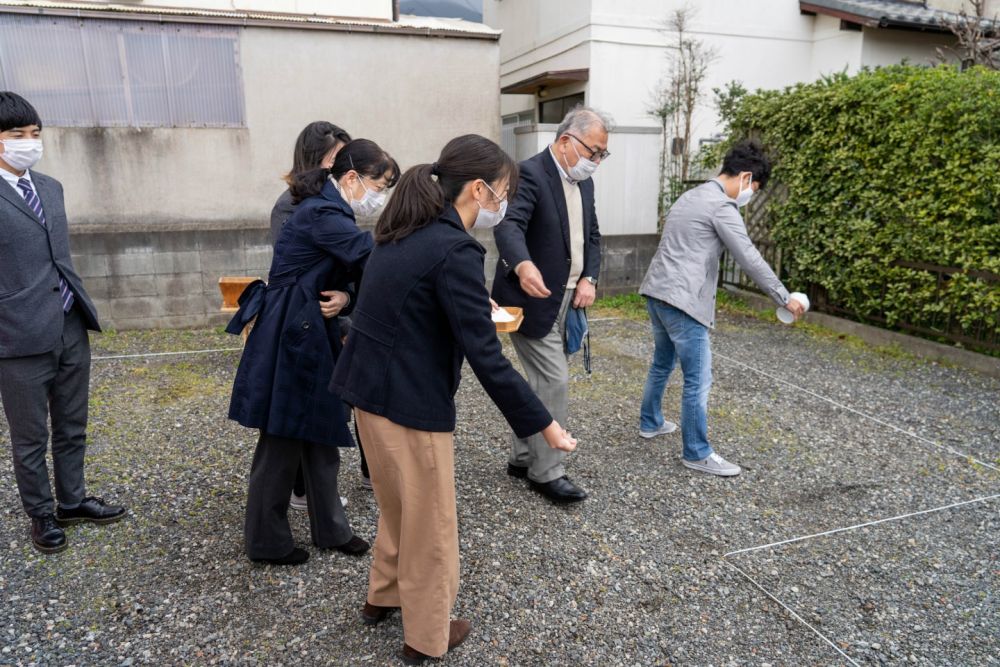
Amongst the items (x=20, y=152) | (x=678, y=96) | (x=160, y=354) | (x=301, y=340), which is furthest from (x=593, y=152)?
(x=678, y=96)

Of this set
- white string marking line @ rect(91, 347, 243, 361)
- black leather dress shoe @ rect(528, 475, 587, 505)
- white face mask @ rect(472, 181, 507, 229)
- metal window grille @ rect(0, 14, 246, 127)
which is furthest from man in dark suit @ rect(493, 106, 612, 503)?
metal window grille @ rect(0, 14, 246, 127)

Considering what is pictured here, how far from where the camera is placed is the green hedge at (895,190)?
17.1ft

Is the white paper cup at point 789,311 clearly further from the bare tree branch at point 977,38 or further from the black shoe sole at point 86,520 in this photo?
the bare tree branch at point 977,38

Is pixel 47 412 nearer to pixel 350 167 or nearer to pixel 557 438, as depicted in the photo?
pixel 350 167

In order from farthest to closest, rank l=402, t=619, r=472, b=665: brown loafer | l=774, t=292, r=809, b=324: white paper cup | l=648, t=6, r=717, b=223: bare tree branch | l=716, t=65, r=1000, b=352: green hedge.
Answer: l=648, t=6, r=717, b=223: bare tree branch < l=716, t=65, r=1000, b=352: green hedge < l=774, t=292, r=809, b=324: white paper cup < l=402, t=619, r=472, b=665: brown loafer

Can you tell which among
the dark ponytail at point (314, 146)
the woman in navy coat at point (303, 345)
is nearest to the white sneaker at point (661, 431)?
the woman in navy coat at point (303, 345)

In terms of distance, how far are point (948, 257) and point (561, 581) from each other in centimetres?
459

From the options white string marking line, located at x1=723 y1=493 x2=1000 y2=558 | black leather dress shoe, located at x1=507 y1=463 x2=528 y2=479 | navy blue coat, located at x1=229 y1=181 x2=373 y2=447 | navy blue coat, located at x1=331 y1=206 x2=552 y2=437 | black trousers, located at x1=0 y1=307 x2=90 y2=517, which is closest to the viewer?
navy blue coat, located at x1=331 y1=206 x2=552 y2=437

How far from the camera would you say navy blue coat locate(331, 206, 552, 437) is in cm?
192

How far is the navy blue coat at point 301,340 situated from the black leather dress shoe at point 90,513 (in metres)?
0.97

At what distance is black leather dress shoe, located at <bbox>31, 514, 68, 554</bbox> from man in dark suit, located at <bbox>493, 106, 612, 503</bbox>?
2.03 metres

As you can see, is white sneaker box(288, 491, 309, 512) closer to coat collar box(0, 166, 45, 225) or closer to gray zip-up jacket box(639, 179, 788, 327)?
coat collar box(0, 166, 45, 225)

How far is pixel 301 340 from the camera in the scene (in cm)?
254

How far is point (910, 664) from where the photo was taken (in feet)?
7.41
